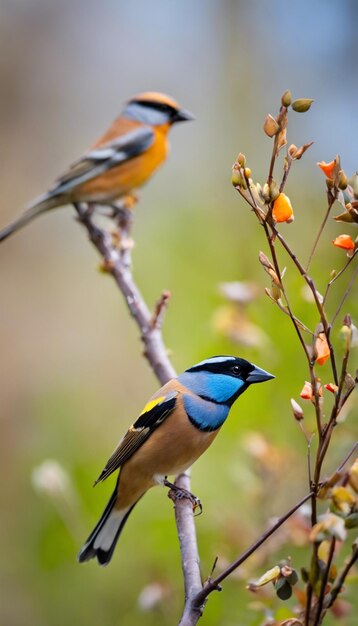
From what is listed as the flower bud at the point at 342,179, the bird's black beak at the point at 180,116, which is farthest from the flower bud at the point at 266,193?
the bird's black beak at the point at 180,116

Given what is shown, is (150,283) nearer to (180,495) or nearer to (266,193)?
(180,495)

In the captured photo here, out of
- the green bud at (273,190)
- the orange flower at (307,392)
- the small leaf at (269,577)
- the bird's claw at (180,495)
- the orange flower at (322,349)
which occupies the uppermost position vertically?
the green bud at (273,190)

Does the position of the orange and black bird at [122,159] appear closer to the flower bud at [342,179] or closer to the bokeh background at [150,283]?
the bokeh background at [150,283]

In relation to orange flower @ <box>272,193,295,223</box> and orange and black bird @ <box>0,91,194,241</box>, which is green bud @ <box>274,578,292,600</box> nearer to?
orange flower @ <box>272,193,295,223</box>

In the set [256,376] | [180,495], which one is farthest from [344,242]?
[180,495]

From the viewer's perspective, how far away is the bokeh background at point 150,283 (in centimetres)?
278

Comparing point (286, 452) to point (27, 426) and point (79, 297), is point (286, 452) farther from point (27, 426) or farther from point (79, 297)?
point (79, 297)

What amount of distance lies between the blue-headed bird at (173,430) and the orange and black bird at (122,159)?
2.11 meters

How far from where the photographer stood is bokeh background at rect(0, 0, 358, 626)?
278 cm

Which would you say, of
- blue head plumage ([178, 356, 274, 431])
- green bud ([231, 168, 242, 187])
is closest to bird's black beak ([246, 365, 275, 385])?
blue head plumage ([178, 356, 274, 431])

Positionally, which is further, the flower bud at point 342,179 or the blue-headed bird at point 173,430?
the blue-headed bird at point 173,430

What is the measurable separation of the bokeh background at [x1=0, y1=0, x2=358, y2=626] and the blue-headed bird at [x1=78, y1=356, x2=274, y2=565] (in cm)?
38

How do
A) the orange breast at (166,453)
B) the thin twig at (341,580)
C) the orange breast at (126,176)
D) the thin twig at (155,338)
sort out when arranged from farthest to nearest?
the orange breast at (126,176), the orange breast at (166,453), the thin twig at (155,338), the thin twig at (341,580)

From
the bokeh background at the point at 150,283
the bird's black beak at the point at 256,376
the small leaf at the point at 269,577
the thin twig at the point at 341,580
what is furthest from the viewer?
the bokeh background at the point at 150,283
